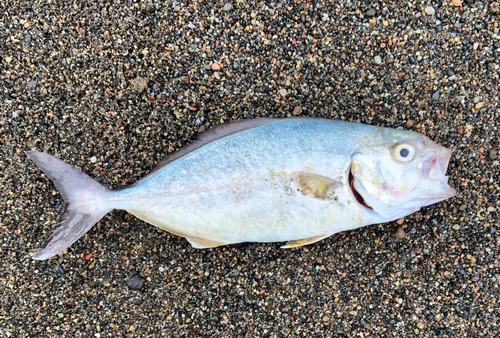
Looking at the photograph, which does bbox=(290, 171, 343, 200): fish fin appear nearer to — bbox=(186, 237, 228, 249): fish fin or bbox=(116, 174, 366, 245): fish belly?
bbox=(116, 174, 366, 245): fish belly

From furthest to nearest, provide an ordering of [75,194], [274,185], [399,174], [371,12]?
[371,12]
[75,194]
[274,185]
[399,174]

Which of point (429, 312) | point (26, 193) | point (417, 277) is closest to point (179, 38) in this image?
point (26, 193)

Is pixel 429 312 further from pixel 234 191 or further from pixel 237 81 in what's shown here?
pixel 237 81

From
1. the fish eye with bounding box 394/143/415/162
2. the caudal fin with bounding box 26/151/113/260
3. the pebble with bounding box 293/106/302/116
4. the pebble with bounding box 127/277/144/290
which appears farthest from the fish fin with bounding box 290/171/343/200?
the pebble with bounding box 127/277/144/290

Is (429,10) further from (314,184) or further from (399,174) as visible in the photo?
(314,184)

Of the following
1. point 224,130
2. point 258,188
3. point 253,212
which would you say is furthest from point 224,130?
point 253,212

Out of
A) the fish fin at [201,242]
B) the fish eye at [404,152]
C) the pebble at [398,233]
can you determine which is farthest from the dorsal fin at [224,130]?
the pebble at [398,233]
